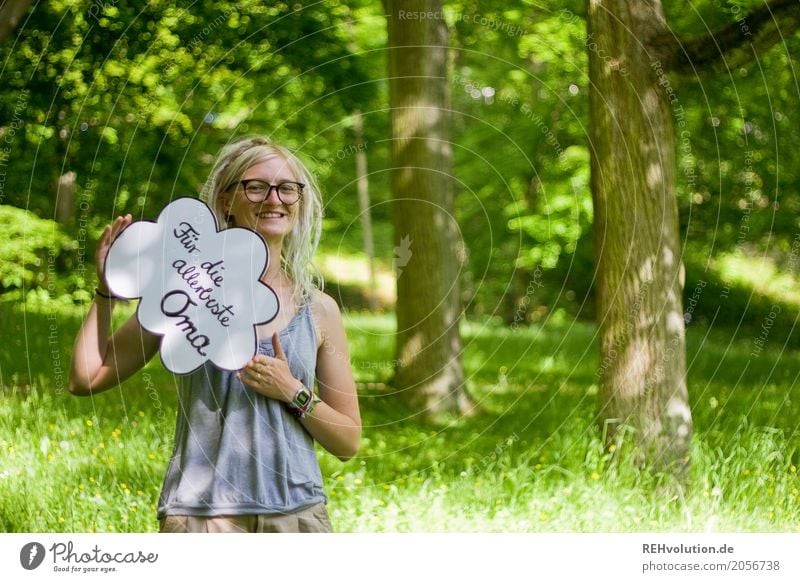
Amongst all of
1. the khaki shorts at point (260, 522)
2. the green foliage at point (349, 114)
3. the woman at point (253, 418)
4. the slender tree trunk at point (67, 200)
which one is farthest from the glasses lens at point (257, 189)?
the slender tree trunk at point (67, 200)

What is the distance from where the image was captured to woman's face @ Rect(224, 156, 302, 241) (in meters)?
3.09

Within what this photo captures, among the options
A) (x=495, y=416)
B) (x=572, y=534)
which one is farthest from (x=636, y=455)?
(x=495, y=416)

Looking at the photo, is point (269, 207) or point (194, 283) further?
point (194, 283)

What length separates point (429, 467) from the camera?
4863 mm

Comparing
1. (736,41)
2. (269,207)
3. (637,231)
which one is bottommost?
(637,231)

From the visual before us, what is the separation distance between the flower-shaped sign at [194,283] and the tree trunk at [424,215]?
2.72 meters

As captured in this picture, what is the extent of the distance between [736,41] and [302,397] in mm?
2765

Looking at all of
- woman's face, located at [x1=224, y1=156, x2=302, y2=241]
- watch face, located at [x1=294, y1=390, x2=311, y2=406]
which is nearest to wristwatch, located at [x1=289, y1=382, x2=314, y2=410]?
watch face, located at [x1=294, y1=390, x2=311, y2=406]

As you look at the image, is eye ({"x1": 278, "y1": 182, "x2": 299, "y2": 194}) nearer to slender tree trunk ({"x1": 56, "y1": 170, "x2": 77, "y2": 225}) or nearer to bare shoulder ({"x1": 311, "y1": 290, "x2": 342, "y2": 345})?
bare shoulder ({"x1": 311, "y1": 290, "x2": 342, "y2": 345})

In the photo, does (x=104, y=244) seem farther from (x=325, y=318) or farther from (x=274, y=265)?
(x=325, y=318)

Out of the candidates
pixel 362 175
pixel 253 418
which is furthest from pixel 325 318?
pixel 362 175

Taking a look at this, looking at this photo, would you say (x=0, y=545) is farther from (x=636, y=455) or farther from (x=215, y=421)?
(x=636, y=455)

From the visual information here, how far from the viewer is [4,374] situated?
17.0 ft

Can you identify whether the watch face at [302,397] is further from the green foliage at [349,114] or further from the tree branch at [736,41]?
the tree branch at [736,41]
